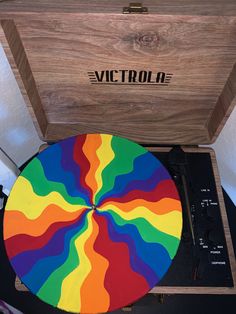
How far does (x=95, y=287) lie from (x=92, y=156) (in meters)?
0.33

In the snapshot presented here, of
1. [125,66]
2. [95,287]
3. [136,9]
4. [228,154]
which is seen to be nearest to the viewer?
[136,9]

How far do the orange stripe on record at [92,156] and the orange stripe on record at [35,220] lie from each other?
81 mm

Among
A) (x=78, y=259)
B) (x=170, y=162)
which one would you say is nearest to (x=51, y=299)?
(x=78, y=259)

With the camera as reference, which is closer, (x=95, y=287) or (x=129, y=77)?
(x=95, y=287)

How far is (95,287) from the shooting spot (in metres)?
0.80

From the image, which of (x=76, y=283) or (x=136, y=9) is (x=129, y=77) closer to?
(x=136, y=9)

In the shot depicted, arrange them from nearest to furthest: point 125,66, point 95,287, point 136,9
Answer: point 136,9
point 95,287
point 125,66

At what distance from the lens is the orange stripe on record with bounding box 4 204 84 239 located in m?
0.86

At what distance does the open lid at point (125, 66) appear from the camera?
2.35 ft

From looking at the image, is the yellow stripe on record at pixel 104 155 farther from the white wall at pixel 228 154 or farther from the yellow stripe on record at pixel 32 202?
the white wall at pixel 228 154

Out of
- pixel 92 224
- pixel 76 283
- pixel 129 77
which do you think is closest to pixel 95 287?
pixel 76 283

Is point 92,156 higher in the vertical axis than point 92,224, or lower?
higher

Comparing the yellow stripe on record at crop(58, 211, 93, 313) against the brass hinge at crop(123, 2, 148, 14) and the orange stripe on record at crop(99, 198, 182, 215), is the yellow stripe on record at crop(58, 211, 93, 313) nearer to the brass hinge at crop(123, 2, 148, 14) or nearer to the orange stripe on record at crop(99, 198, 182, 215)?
the orange stripe on record at crop(99, 198, 182, 215)

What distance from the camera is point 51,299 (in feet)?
2.61
